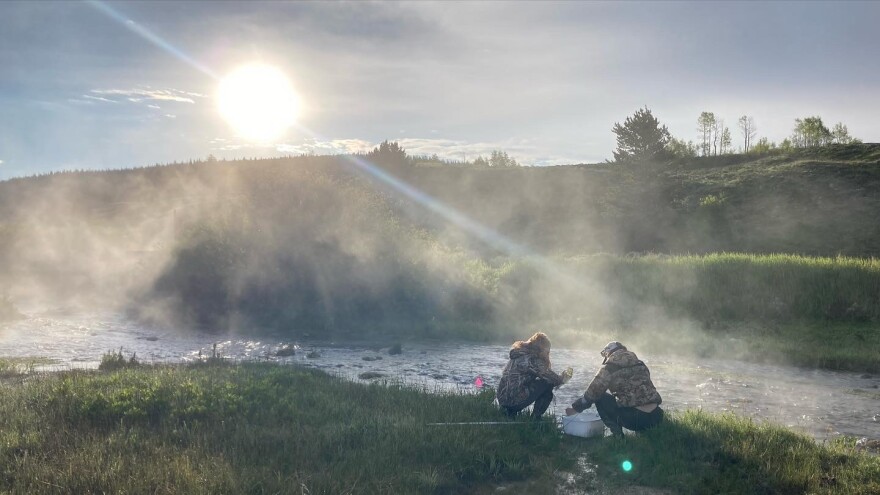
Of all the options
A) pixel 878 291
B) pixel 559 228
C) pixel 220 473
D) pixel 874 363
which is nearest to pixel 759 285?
pixel 878 291

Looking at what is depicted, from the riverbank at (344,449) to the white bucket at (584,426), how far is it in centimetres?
15

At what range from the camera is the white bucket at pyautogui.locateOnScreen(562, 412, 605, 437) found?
31.1 ft

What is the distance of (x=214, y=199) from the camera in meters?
27.9

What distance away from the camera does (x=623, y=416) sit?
9.39 m

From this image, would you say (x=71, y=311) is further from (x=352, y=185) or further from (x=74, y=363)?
(x=352, y=185)

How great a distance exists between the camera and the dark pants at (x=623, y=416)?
934 centimetres

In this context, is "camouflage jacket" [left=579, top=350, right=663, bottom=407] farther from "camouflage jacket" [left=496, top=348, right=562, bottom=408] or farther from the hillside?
the hillside

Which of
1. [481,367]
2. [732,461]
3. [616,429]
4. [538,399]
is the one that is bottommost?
[481,367]

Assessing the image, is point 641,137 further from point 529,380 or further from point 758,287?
point 529,380

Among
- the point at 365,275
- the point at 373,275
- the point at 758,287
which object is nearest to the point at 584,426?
the point at 373,275

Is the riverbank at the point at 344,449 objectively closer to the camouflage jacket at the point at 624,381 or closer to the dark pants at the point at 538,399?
the dark pants at the point at 538,399

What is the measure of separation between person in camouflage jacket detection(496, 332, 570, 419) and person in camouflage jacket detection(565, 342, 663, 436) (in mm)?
573

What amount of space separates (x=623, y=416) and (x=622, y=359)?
0.85 m

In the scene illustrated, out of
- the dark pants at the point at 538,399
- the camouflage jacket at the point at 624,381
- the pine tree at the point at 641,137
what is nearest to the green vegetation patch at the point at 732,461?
the camouflage jacket at the point at 624,381
